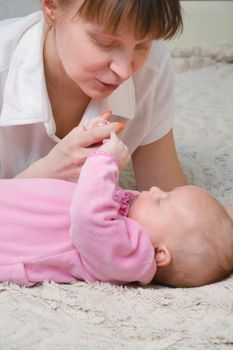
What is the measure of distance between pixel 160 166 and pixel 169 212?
435 millimetres

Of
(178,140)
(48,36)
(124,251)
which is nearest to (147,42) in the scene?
(48,36)

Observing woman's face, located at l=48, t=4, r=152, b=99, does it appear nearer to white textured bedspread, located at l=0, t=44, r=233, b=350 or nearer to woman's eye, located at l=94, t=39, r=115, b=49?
woman's eye, located at l=94, t=39, r=115, b=49

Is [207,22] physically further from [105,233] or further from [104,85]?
[105,233]

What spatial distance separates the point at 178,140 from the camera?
1864 mm

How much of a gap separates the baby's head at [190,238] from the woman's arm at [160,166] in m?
0.40

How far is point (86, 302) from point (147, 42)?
1.51 ft

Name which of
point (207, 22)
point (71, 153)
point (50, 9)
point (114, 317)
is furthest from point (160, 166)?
point (207, 22)

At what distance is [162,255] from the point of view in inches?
42.6

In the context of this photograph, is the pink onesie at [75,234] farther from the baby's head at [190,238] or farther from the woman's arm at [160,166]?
the woman's arm at [160,166]

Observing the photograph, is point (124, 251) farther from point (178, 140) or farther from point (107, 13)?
point (178, 140)

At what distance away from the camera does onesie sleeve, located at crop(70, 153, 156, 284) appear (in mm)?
1028

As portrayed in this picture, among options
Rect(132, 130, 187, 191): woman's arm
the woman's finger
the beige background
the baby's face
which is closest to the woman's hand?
the woman's finger

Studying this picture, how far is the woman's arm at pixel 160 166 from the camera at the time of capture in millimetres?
1513

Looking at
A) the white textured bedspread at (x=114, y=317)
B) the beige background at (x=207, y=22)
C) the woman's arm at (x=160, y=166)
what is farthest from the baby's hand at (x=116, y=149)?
the beige background at (x=207, y=22)
